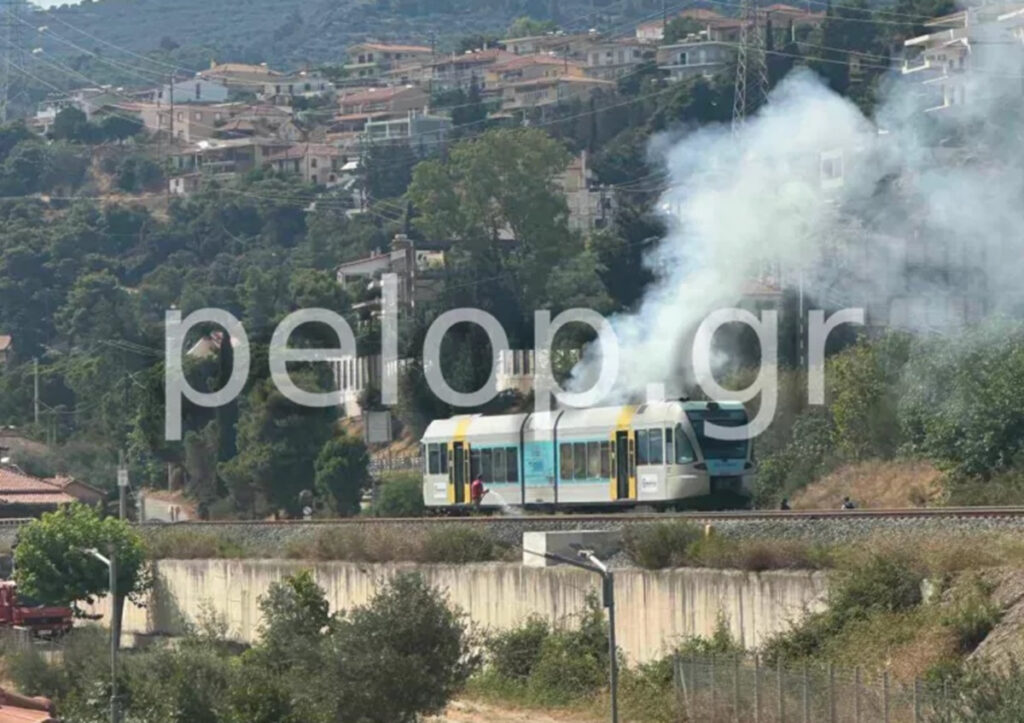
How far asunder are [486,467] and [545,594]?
371 inches

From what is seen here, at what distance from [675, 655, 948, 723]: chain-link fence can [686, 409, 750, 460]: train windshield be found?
31.1 feet

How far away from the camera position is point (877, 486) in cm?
5378

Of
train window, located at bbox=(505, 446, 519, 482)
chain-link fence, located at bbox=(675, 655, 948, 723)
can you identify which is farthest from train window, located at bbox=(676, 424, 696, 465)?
chain-link fence, located at bbox=(675, 655, 948, 723)

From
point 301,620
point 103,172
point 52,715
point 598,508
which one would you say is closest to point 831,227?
point 598,508

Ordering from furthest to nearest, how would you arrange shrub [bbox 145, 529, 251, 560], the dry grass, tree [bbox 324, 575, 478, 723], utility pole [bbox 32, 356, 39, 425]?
1. utility pole [bbox 32, 356, 39, 425]
2. the dry grass
3. shrub [bbox 145, 529, 251, 560]
4. tree [bbox 324, 575, 478, 723]

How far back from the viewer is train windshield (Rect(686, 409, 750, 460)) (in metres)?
41.9

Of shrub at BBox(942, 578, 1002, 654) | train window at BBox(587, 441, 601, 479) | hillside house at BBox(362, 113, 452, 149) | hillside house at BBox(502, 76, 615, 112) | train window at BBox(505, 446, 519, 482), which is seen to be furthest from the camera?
hillside house at BBox(502, 76, 615, 112)

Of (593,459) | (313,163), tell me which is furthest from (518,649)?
(313,163)

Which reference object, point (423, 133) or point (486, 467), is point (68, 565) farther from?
point (423, 133)

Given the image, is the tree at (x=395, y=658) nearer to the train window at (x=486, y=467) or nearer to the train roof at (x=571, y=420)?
the train roof at (x=571, y=420)

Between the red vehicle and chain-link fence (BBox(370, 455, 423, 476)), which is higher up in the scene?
chain-link fence (BBox(370, 455, 423, 476))

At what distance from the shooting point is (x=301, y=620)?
38.1 meters

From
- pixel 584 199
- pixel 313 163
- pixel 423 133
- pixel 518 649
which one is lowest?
pixel 518 649

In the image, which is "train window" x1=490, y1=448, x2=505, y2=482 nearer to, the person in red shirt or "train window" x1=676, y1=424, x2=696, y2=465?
the person in red shirt
